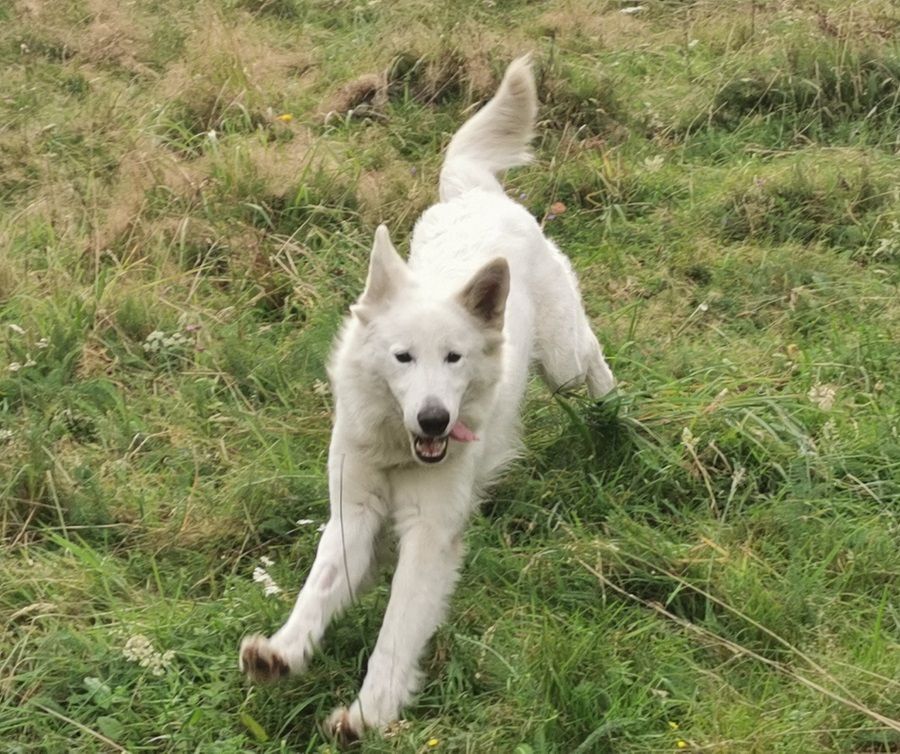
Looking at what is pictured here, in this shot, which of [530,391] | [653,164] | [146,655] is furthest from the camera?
[653,164]

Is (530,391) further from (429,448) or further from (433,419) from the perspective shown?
(433,419)

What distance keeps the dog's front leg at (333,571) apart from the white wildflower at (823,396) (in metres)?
1.78

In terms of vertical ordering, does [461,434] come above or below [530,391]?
above

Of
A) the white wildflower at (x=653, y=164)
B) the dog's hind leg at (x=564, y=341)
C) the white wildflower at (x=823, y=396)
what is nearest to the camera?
the white wildflower at (x=823, y=396)

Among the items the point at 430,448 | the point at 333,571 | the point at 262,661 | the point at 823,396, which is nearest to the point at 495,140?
the point at 823,396

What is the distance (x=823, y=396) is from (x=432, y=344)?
1744 millimetres

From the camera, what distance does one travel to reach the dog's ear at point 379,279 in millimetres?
3436

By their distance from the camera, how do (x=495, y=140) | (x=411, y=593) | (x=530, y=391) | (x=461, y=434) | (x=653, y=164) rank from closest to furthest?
(x=411, y=593)
(x=461, y=434)
(x=530, y=391)
(x=495, y=140)
(x=653, y=164)

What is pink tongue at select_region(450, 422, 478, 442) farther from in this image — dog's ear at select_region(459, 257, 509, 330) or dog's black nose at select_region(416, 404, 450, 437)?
dog's ear at select_region(459, 257, 509, 330)

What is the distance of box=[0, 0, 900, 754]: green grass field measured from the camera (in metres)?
2.94

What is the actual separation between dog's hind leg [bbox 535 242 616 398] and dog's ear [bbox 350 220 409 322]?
1.02 metres

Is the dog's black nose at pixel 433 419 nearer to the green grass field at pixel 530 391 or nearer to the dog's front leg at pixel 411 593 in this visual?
the dog's front leg at pixel 411 593

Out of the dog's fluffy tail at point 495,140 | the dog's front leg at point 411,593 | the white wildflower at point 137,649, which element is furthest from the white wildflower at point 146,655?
the dog's fluffy tail at point 495,140

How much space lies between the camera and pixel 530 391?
4609 mm
